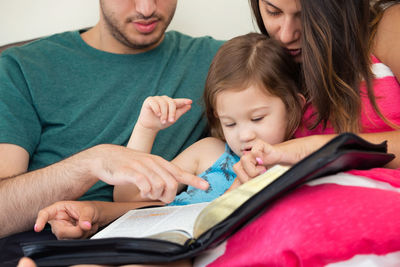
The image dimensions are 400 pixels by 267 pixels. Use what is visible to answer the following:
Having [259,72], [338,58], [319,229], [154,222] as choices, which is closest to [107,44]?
[259,72]

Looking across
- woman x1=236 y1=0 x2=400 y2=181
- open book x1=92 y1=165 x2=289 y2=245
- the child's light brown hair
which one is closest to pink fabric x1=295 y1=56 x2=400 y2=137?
woman x1=236 y1=0 x2=400 y2=181

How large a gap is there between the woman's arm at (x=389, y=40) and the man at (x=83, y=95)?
0.69 metres

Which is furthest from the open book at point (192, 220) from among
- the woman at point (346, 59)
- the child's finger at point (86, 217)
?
the woman at point (346, 59)

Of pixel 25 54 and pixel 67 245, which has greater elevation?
pixel 25 54

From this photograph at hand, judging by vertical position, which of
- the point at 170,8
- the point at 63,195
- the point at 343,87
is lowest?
the point at 63,195

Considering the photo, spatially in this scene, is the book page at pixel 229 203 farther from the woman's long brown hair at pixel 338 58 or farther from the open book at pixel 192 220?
the woman's long brown hair at pixel 338 58

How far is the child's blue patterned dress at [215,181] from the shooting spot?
1.47 metres

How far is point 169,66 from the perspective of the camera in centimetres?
188

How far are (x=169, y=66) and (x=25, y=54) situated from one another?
1.78 ft

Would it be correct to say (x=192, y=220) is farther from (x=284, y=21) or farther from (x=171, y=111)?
(x=284, y=21)

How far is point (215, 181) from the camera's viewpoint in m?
1.51

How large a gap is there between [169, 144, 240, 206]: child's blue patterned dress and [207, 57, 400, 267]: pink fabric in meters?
0.56

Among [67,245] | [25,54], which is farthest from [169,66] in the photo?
[67,245]

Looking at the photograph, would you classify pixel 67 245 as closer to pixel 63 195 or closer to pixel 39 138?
pixel 63 195
